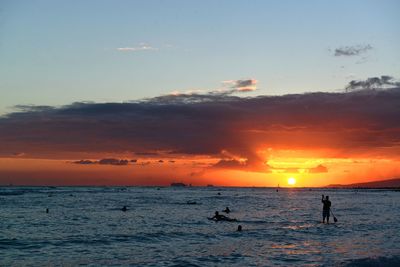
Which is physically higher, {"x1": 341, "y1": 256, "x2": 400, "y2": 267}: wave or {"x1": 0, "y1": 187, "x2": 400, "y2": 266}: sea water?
{"x1": 341, "y1": 256, "x2": 400, "y2": 267}: wave

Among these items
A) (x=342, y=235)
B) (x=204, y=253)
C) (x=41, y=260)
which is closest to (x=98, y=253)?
(x=41, y=260)

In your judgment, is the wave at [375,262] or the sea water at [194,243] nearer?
the wave at [375,262]

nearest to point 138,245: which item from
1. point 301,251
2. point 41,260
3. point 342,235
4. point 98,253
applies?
point 98,253

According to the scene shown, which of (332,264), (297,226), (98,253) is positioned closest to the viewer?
(332,264)

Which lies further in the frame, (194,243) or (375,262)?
(194,243)

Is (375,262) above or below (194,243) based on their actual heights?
above

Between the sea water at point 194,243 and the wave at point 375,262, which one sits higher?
the wave at point 375,262

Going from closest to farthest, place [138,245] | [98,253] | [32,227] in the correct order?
1. [98,253]
2. [138,245]
3. [32,227]

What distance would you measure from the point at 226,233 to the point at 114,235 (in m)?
9.45

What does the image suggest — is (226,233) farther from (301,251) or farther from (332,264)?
(332,264)

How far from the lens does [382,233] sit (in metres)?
38.6

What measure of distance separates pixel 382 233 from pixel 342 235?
3.67 m

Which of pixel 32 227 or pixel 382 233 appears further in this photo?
pixel 32 227

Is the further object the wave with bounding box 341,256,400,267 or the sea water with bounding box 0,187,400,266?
the sea water with bounding box 0,187,400,266
